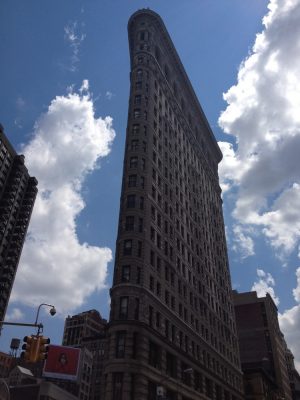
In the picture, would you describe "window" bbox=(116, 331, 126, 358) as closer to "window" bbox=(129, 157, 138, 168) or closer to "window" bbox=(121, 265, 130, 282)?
"window" bbox=(121, 265, 130, 282)

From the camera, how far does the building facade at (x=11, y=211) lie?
134250 millimetres

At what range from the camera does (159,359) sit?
50.8 meters

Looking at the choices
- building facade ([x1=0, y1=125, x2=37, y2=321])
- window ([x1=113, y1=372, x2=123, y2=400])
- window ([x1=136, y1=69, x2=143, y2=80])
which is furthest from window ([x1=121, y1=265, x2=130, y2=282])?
building facade ([x1=0, y1=125, x2=37, y2=321])

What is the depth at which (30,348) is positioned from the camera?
812 inches

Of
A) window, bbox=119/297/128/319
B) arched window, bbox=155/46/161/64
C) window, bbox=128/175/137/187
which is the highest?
arched window, bbox=155/46/161/64

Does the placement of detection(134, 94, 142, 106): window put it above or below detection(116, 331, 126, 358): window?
above

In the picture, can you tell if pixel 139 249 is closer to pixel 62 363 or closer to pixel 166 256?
pixel 166 256

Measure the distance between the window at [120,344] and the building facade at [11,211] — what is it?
91.4m

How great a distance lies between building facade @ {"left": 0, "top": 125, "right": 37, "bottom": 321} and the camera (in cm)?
13425

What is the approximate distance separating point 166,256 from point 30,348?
42.5m

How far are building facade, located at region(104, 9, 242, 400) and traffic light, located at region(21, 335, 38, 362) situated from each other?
85.2 feet

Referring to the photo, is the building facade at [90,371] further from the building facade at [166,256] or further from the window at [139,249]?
the window at [139,249]

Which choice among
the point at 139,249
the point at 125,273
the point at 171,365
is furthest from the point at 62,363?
the point at 139,249

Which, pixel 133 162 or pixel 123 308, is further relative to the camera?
pixel 133 162
